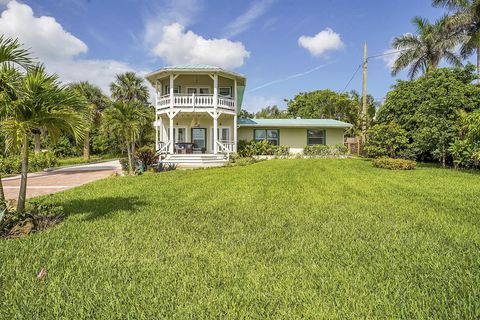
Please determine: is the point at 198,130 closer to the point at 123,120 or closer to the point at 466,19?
the point at 123,120

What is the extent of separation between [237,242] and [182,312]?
1.80 meters

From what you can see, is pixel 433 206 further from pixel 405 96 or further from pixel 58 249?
pixel 405 96

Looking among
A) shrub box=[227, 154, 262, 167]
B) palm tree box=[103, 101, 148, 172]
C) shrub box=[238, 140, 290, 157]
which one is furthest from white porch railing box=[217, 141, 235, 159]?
palm tree box=[103, 101, 148, 172]

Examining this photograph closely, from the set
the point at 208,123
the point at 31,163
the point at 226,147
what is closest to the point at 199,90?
the point at 208,123

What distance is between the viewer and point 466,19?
19.0 m

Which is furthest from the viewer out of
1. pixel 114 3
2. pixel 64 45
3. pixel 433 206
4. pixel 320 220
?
pixel 64 45

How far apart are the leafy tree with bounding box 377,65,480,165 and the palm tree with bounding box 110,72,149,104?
2717 cm

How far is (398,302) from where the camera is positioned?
254 cm

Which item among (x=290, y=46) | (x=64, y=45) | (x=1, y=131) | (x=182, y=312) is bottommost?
(x=182, y=312)

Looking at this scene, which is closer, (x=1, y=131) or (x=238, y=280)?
(x=238, y=280)

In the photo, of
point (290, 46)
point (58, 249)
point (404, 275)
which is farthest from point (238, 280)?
point (290, 46)

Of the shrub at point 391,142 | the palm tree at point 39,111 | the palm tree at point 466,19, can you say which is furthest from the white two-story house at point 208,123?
the palm tree at point 39,111

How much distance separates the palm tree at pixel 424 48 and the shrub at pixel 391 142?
9074mm

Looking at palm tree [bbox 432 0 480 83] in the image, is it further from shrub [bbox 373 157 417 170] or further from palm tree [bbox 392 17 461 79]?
shrub [bbox 373 157 417 170]
